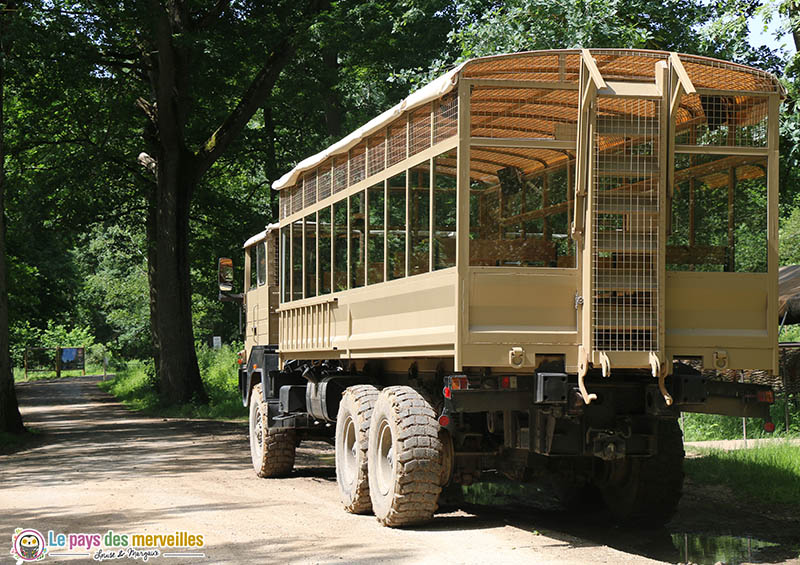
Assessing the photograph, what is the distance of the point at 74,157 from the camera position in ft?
88.6

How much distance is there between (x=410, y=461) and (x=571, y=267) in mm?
2094

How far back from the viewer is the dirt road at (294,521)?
8.55 meters

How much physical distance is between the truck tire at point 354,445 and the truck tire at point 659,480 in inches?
97.3

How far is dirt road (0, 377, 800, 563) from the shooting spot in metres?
8.55

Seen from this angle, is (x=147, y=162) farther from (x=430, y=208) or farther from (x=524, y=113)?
(x=524, y=113)

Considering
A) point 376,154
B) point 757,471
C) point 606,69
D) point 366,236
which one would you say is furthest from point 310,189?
point 757,471

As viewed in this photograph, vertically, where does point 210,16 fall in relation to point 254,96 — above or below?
above

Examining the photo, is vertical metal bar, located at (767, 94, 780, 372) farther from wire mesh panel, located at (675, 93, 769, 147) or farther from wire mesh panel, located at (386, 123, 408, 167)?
wire mesh panel, located at (386, 123, 408, 167)

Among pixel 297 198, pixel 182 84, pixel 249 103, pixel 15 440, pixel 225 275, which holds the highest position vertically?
pixel 182 84

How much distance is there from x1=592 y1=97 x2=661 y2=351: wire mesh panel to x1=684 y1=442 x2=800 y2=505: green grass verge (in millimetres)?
4055

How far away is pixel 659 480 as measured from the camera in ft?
33.8

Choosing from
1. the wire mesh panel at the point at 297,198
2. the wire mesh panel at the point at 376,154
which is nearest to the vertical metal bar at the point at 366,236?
the wire mesh panel at the point at 376,154

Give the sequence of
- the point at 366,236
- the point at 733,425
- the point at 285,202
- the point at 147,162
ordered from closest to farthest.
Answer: the point at 366,236, the point at 285,202, the point at 733,425, the point at 147,162

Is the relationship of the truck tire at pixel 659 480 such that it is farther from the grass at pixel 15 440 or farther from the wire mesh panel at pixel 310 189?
the grass at pixel 15 440
